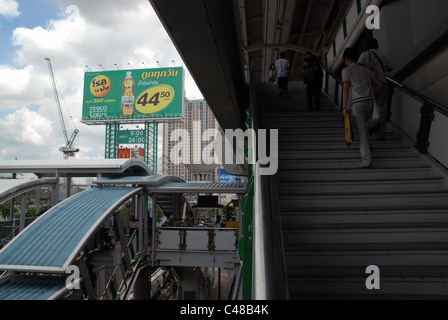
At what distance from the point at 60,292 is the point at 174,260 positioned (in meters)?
5.20

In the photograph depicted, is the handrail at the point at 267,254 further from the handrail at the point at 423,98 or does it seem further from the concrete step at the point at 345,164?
the handrail at the point at 423,98

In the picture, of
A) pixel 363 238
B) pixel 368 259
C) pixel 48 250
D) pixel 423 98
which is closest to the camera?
pixel 368 259

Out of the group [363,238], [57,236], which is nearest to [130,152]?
[57,236]

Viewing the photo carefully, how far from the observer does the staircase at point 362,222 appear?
85.7 inches

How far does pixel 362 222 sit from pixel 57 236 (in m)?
7.49

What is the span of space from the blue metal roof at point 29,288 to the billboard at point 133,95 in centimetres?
2138

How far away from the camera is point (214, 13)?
13.1 feet

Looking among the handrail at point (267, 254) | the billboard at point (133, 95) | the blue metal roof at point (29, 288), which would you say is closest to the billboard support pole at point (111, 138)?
the billboard at point (133, 95)

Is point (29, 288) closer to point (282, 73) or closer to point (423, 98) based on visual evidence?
point (282, 73)

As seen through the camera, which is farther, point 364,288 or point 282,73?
point 282,73

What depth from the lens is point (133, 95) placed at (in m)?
28.0

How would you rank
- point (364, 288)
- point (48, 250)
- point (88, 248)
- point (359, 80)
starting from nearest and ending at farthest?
point (364, 288) < point (359, 80) < point (48, 250) < point (88, 248)

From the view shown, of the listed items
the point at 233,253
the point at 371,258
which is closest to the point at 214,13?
the point at 371,258
